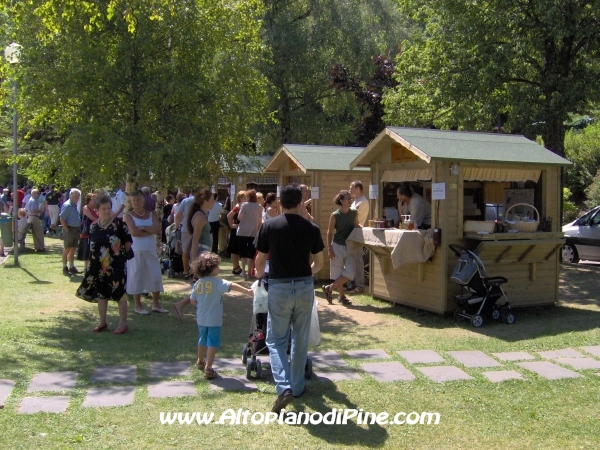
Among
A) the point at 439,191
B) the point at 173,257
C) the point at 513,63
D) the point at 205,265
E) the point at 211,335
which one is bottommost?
the point at 211,335

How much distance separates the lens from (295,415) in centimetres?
521

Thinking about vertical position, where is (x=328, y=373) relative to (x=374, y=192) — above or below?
below

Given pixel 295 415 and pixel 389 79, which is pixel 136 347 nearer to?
pixel 295 415

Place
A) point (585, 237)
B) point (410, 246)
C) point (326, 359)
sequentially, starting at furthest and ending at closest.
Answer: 1. point (585, 237)
2. point (410, 246)
3. point (326, 359)

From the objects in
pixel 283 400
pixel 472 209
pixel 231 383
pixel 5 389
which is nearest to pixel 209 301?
pixel 231 383

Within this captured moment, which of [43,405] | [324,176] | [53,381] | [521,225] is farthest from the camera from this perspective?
[324,176]

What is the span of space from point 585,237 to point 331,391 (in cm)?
1264

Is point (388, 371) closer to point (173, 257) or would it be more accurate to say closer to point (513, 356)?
point (513, 356)

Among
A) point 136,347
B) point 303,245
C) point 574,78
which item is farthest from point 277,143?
point 303,245

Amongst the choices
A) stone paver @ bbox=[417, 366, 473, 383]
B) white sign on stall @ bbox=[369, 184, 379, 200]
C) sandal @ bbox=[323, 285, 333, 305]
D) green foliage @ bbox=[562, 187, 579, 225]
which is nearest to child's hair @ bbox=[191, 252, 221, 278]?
stone paver @ bbox=[417, 366, 473, 383]

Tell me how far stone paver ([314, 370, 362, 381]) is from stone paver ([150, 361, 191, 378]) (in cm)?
131

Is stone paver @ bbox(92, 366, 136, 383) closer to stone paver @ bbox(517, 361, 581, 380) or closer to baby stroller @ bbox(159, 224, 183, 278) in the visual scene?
stone paver @ bbox(517, 361, 581, 380)

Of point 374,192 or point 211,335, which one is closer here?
point 211,335

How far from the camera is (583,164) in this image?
2917 cm
